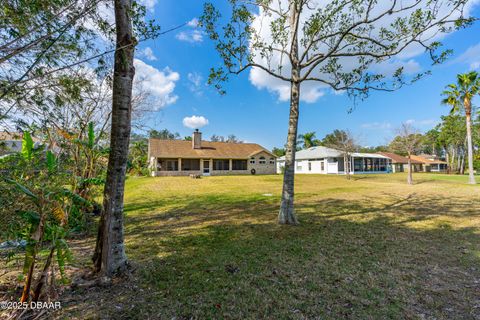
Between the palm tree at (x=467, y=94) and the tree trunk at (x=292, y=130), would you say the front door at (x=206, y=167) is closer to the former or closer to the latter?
the tree trunk at (x=292, y=130)

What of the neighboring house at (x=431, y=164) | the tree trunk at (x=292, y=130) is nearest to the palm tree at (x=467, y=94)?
the tree trunk at (x=292, y=130)

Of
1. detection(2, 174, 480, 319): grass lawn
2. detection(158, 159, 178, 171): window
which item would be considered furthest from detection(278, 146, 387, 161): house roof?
detection(2, 174, 480, 319): grass lawn

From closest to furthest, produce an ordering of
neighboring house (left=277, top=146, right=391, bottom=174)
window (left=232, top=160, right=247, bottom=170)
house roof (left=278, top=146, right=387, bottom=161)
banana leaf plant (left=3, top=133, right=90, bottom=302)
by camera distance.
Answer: banana leaf plant (left=3, top=133, right=90, bottom=302), window (left=232, top=160, right=247, bottom=170), house roof (left=278, top=146, right=387, bottom=161), neighboring house (left=277, top=146, right=391, bottom=174)

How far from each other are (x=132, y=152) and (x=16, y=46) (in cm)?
1632

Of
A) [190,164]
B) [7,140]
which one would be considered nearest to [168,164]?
[190,164]

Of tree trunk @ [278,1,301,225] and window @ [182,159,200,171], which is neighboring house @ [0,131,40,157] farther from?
window @ [182,159,200,171]

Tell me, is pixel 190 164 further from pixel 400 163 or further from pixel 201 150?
pixel 400 163

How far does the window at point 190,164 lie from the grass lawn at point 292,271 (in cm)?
2055

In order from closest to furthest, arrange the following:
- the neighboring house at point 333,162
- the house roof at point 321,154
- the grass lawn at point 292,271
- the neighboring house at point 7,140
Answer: the grass lawn at point 292,271, the neighboring house at point 7,140, the house roof at point 321,154, the neighboring house at point 333,162

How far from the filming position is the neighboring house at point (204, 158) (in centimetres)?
2598

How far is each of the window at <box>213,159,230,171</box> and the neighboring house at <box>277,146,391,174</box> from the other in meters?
12.0

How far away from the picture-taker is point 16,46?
292cm

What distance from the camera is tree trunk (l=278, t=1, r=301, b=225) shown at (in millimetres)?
6633

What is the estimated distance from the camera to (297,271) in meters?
3.80
